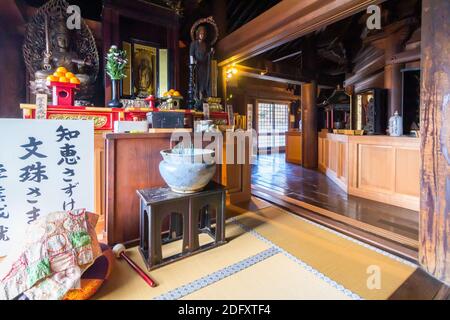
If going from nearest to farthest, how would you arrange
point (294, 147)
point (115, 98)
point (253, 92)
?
point (115, 98) < point (294, 147) < point (253, 92)

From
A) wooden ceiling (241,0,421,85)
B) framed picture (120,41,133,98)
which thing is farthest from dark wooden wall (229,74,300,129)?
framed picture (120,41,133,98)

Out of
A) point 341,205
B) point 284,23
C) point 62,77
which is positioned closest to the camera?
point 62,77

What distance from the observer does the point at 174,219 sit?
194 centimetres

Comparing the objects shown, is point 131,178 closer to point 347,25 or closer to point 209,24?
point 209,24

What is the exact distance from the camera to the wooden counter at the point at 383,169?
2725 mm

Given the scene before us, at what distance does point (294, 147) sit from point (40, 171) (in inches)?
238

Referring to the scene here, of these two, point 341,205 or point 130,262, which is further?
point 341,205

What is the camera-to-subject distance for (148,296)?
4.06ft

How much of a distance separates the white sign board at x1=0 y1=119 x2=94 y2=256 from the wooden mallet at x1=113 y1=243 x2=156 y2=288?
0.35 metres

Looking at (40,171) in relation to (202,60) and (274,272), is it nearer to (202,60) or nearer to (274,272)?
(274,272)

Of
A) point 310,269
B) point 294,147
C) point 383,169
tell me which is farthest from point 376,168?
point 294,147

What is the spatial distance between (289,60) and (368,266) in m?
7.09
